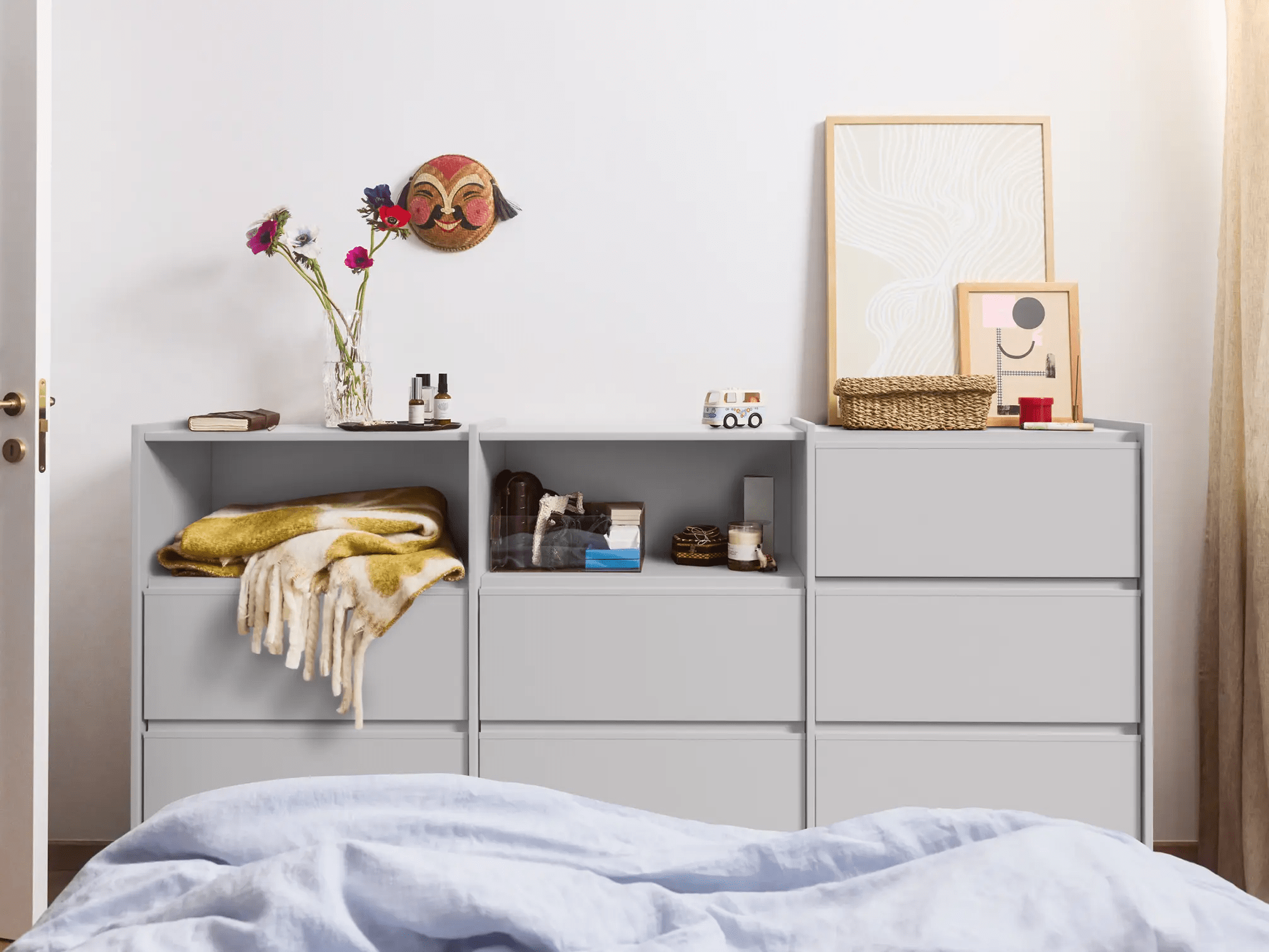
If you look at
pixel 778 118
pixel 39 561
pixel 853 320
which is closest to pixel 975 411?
pixel 853 320

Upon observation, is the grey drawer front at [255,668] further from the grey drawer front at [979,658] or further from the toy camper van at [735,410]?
the grey drawer front at [979,658]

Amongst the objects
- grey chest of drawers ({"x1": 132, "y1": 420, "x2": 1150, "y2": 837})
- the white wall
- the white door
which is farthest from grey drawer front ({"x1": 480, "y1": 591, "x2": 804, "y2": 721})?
the white door

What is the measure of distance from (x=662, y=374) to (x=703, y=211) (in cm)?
41

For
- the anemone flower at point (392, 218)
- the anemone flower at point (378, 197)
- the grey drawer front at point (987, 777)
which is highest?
the anemone flower at point (378, 197)

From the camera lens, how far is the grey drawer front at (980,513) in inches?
72.2

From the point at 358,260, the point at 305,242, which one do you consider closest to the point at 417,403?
the point at 358,260

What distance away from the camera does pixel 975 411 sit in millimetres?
1900

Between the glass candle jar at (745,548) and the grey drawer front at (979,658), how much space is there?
189mm

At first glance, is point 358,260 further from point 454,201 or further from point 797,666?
point 797,666

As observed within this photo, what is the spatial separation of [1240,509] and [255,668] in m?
2.20

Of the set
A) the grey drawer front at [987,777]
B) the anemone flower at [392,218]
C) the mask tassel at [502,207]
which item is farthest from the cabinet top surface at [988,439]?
the anemone flower at [392,218]

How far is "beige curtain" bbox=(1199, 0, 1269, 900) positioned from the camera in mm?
1997

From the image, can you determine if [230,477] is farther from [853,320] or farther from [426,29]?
[853,320]

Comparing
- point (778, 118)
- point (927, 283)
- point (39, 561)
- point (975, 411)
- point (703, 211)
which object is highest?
point (778, 118)
